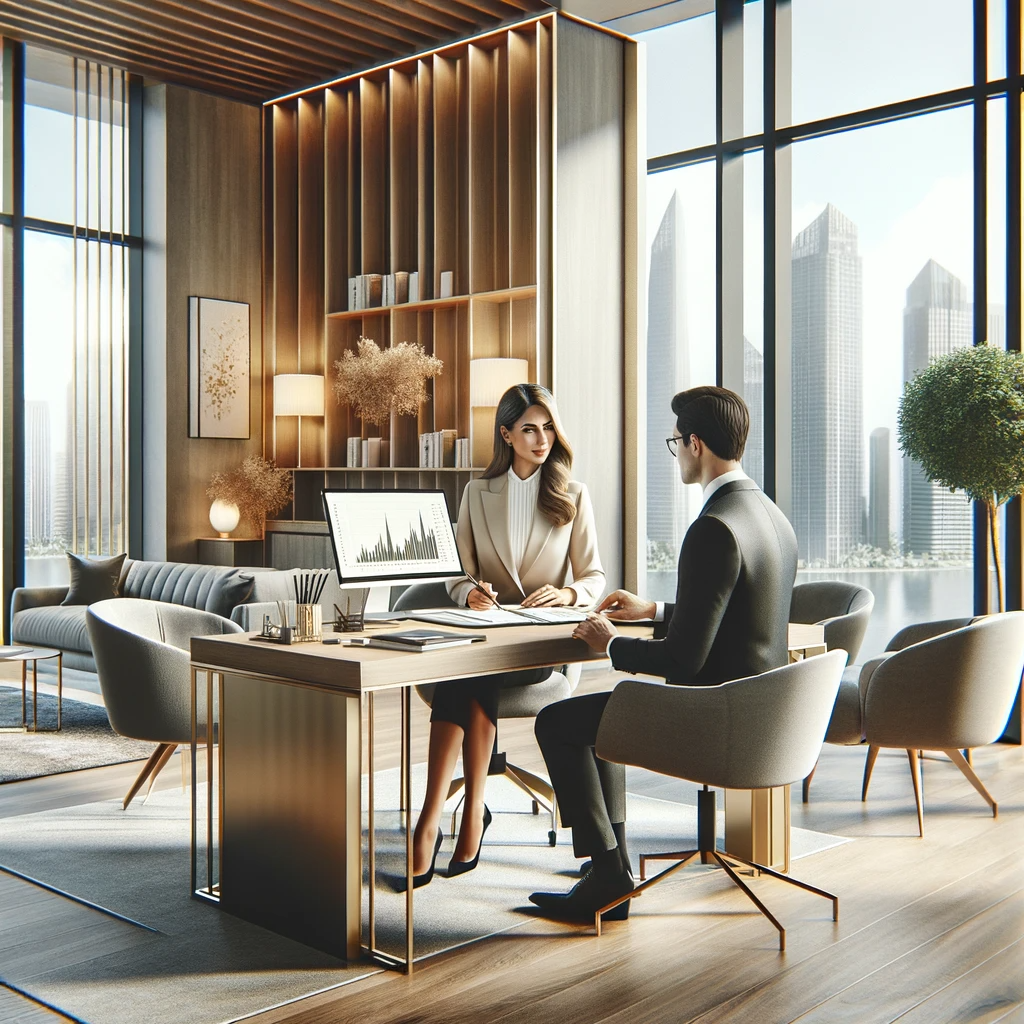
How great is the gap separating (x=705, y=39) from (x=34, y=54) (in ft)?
15.7

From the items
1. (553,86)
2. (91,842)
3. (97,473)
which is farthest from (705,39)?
(91,842)

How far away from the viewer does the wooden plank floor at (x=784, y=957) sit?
2.57 meters

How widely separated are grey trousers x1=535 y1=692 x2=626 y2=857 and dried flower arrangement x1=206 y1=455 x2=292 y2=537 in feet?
20.2

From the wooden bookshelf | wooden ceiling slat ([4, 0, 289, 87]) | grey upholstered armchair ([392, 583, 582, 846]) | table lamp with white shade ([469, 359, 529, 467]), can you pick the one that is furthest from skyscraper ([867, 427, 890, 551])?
wooden ceiling slat ([4, 0, 289, 87])

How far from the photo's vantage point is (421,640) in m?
2.90

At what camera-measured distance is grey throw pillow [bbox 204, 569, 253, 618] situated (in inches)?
245

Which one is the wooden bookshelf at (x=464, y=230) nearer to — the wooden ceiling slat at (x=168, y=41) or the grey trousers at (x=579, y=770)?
the wooden ceiling slat at (x=168, y=41)

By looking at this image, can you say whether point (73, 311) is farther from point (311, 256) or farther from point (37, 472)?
point (311, 256)

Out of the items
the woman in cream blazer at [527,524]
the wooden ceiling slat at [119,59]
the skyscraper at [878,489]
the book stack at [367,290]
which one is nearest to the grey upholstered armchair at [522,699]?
the woman in cream blazer at [527,524]

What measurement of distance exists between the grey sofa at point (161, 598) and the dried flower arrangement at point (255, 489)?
129 centimetres

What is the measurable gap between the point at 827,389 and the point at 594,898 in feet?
15.0

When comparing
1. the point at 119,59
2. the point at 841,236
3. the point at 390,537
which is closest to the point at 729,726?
the point at 390,537

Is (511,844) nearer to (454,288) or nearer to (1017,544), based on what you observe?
(1017,544)

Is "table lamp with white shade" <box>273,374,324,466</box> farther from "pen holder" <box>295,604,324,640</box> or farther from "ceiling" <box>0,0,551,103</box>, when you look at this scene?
"pen holder" <box>295,604,324,640</box>
